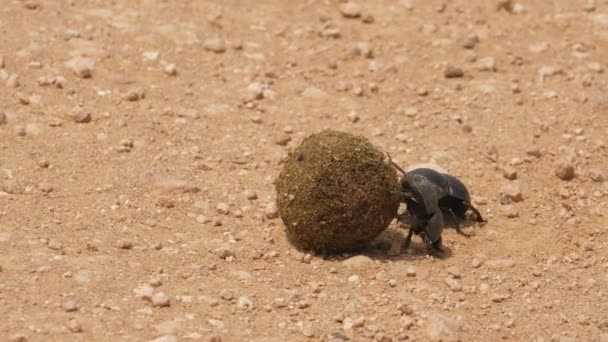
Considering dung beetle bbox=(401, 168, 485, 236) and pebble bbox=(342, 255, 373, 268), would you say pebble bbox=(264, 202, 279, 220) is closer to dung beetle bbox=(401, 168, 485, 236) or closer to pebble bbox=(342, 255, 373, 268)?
pebble bbox=(342, 255, 373, 268)

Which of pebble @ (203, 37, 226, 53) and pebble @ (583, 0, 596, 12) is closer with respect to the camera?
pebble @ (203, 37, 226, 53)

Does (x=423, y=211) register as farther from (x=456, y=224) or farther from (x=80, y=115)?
(x=80, y=115)

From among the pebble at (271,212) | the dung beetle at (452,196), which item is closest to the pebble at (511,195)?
the dung beetle at (452,196)

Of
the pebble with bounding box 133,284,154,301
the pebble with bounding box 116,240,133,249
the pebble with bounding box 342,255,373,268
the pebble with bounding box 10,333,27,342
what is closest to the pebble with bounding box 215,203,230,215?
the pebble with bounding box 116,240,133,249

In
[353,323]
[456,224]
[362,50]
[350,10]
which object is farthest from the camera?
[350,10]

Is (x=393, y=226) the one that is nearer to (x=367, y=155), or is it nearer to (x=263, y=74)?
(x=367, y=155)

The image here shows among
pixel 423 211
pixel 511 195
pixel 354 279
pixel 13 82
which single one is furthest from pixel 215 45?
pixel 354 279
